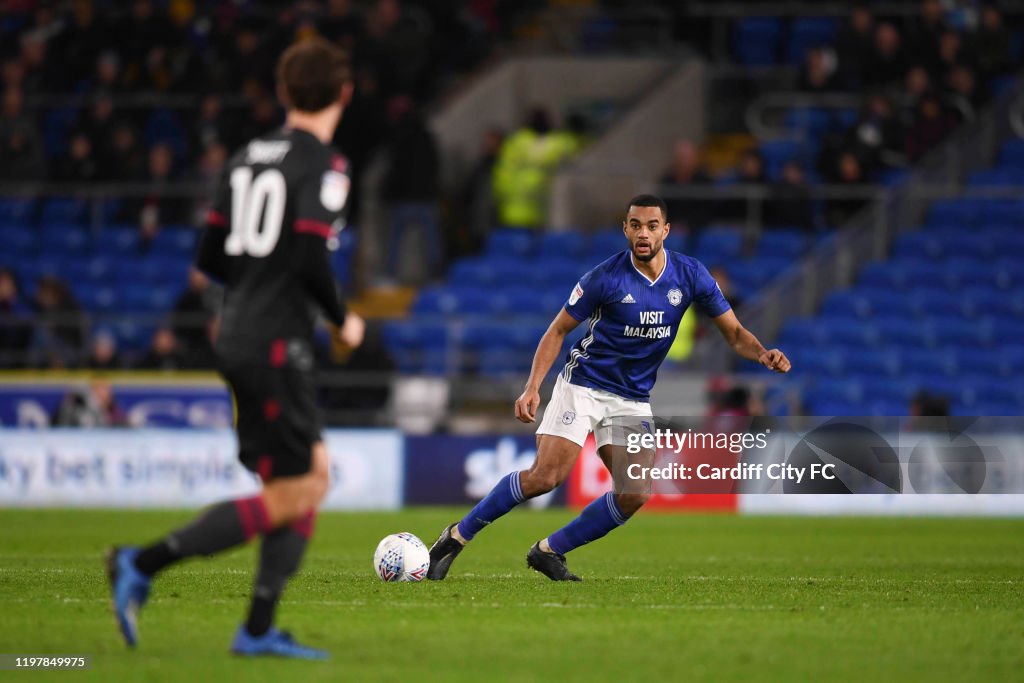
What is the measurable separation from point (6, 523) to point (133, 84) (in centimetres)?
1191

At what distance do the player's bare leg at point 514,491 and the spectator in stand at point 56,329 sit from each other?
41.2 feet

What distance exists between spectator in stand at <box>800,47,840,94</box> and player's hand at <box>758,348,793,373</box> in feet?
48.2

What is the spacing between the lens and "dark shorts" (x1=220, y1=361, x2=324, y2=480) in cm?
615

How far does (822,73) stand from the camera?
23.2 m

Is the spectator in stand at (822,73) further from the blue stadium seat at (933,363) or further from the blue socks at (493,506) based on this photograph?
the blue socks at (493,506)

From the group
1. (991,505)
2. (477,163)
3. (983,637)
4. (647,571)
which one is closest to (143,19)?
(477,163)

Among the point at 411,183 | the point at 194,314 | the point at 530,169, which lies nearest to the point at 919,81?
the point at 530,169

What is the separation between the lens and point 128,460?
755 inches

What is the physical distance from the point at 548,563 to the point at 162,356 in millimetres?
11785

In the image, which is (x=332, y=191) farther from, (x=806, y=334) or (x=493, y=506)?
(x=806, y=334)

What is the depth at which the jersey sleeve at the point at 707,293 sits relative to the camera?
9508 millimetres

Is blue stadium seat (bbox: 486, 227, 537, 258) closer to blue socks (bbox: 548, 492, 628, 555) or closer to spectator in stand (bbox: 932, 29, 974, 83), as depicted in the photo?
spectator in stand (bbox: 932, 29, 974, 83)

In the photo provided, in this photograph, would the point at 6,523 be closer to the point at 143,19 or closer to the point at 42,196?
the point at 42,196

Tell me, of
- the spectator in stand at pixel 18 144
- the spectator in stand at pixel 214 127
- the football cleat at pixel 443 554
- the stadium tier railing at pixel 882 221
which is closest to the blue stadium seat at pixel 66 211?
→ the spectator in stand at pixel 18 144
